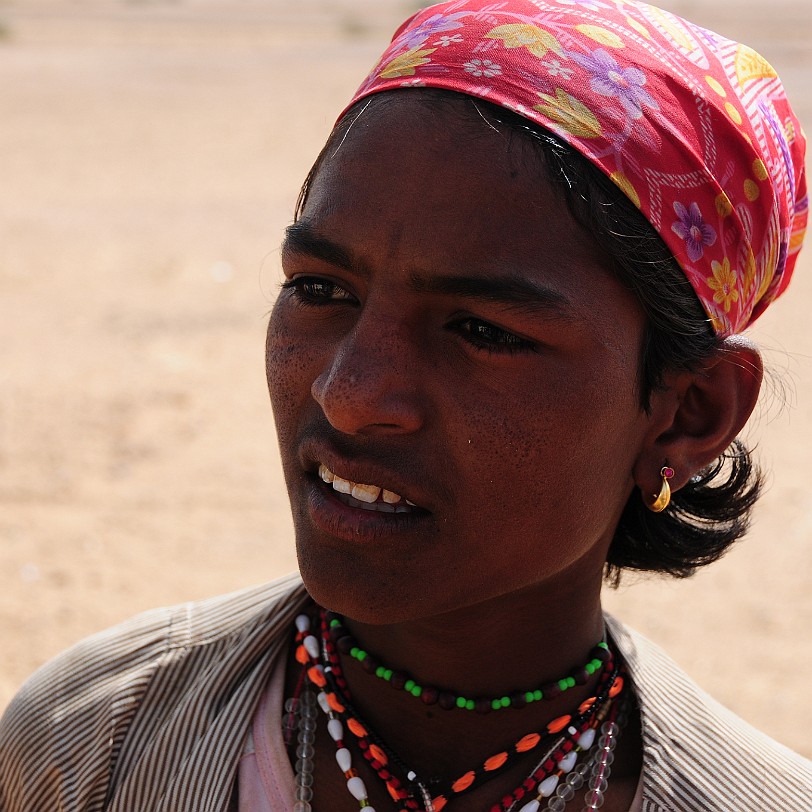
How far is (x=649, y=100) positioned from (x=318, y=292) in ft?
1.99

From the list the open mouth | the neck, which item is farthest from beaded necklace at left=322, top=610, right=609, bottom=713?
the open mouth

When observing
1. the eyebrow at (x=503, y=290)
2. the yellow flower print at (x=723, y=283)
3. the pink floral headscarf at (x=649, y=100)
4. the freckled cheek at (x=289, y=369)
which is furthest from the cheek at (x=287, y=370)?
the yellow flower print at (x=723, y=283)

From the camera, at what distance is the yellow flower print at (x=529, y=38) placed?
177 cm

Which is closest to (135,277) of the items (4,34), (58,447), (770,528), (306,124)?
(58,447)

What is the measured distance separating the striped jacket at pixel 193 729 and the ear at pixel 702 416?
41 cm

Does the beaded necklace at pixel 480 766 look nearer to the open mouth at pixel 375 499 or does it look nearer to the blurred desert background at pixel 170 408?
the open mouth at pixel 375 499

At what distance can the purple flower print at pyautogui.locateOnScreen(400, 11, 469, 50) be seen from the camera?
72.9 inches

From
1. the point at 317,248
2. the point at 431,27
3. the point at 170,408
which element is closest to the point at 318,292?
the point at 317,248

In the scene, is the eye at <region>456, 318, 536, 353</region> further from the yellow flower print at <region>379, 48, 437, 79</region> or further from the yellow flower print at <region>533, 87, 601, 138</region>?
the yellow flower print at <region>379, 48, 437, 79</region>

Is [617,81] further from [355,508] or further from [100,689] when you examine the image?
[100,689]

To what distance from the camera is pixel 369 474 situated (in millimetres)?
1685

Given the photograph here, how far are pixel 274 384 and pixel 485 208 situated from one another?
46 centimetres

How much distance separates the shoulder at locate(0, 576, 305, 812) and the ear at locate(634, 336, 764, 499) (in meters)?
0.71

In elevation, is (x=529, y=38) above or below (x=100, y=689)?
above
